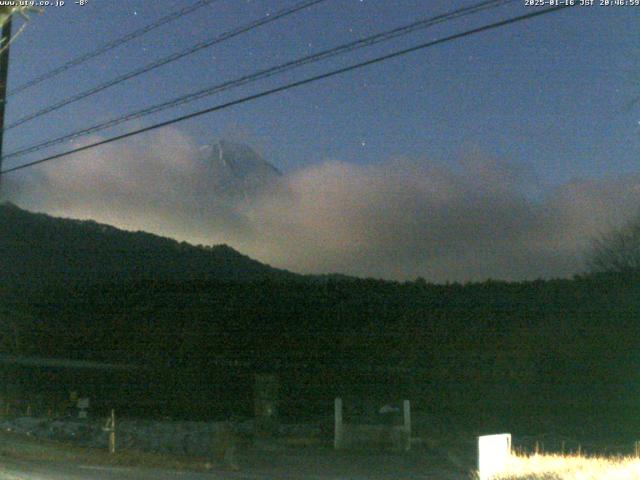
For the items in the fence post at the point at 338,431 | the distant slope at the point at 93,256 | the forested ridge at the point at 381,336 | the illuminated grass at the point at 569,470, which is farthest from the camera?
the distant slope at the point at 93,256

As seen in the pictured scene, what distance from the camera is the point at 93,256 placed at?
68.2 metres

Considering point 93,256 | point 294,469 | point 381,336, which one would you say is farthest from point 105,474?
point 93,256

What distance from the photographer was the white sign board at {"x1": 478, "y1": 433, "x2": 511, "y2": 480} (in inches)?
515

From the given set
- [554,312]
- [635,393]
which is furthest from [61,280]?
[635,393]

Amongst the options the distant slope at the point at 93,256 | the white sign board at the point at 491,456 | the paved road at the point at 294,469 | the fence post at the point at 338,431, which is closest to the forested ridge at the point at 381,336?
the distant slope at the point at 93,256

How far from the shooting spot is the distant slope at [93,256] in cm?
6394

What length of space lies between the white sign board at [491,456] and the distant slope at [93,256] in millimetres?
47828

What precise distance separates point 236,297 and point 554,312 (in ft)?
69.9

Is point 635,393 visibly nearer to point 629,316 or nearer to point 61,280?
point 629,316

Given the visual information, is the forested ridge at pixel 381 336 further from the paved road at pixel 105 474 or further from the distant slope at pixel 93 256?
the paved road at pixel 105 474

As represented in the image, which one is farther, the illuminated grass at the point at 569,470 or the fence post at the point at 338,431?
the fence post at the point at 338,431

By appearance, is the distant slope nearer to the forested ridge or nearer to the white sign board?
the forested ridge

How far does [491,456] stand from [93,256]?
193 feet

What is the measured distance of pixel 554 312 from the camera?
119ft
